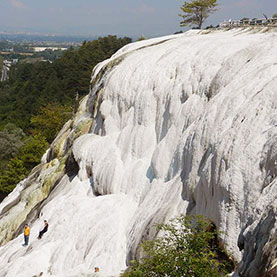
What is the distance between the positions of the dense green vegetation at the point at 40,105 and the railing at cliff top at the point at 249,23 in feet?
64.6

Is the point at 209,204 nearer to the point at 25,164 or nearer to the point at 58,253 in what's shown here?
the point at 58,253

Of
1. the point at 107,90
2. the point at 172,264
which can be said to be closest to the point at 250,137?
the point at 172,264

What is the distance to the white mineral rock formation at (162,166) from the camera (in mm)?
9266

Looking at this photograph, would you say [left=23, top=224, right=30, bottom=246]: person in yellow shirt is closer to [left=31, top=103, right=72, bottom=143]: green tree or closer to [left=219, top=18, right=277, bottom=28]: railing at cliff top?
[left=219, top=18, right=277, bottom=28]: railing at cliff top

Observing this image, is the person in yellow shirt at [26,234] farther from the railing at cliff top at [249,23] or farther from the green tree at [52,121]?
the green tree at [52,121]

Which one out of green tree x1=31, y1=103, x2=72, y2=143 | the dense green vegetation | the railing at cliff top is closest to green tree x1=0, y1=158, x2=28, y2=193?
the dense green vegetation

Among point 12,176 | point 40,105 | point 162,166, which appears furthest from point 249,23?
point 40,105

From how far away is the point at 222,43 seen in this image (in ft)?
55.2

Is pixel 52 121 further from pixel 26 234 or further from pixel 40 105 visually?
pixel 26 234

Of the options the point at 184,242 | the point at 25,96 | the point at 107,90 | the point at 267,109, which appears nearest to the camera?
the point at 184,242

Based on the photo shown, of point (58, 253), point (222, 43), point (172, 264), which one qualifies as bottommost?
point (58, 253)

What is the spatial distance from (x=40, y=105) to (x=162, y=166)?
157ft

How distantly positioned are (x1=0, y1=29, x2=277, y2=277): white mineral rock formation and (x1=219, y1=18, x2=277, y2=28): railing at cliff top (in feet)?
2.87

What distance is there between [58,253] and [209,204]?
696 centimetres
